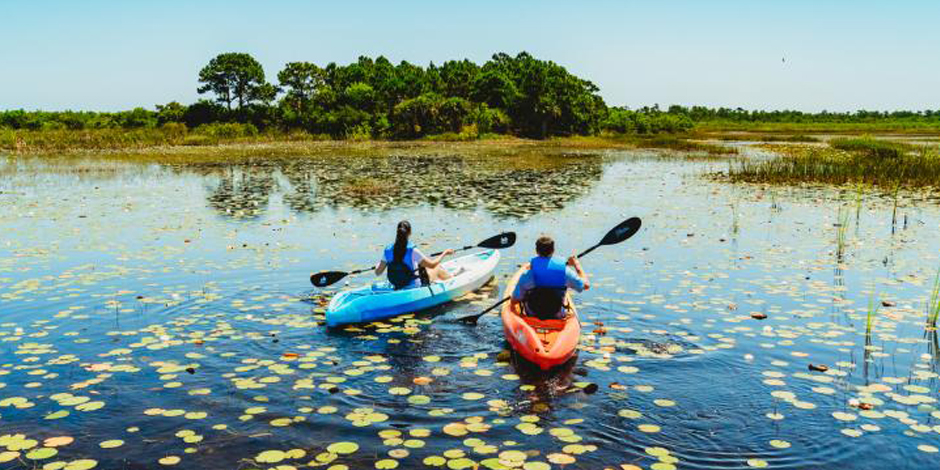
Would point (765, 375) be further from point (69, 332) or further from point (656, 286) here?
point (69, 332)

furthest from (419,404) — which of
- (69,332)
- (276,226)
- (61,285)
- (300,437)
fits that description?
(276,226)

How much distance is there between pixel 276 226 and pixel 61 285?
19.1 ft

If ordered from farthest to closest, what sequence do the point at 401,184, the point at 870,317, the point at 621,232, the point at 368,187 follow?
the point at 401,184, the point at 368,187, the point at 621,232, the point at 870,317

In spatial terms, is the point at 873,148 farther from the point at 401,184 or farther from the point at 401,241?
the point at 401,241

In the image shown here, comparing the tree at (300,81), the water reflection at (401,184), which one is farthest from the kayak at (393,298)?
the tree at (300,81)

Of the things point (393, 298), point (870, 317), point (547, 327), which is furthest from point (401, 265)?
point (870, 317)

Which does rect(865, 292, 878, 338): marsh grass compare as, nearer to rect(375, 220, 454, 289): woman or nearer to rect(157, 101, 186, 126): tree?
rect(375, 220, 454, 289): woman

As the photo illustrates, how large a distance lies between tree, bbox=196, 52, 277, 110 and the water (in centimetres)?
6800

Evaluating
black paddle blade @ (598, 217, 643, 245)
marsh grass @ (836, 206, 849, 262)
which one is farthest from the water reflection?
black paddle blade @ (598, 217, 643, 245)

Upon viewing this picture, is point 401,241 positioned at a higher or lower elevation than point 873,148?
lower

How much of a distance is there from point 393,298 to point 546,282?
221cm

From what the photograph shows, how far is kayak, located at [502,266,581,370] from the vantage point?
7023mm

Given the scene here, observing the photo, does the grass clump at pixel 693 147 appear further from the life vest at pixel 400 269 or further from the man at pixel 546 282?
the man at pixel 546 282

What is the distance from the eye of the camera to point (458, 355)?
25.1ft
